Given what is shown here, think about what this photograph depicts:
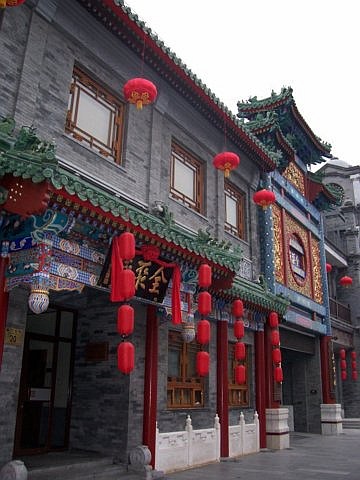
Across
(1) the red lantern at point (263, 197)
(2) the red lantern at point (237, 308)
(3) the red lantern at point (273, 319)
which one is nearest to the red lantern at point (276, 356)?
(3) the red lantern at point (273, 319)

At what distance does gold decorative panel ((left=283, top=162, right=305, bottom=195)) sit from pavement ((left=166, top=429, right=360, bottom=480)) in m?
8.17

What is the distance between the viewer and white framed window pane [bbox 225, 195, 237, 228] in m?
12.8

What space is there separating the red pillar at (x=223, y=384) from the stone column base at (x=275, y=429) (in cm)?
220

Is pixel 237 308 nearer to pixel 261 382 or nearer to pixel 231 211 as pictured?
pixel 261 382

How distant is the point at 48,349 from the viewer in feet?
29.2

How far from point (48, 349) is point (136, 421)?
6.92 feet

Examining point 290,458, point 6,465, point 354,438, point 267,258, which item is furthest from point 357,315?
point 6,465

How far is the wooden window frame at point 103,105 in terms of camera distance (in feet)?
27.6

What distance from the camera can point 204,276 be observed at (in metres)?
8.02

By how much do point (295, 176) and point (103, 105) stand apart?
9262 mm

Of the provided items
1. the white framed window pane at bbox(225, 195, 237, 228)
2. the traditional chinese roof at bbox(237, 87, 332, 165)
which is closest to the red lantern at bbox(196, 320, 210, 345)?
the white framed window pane at bbox(225, 195, 237, 228)

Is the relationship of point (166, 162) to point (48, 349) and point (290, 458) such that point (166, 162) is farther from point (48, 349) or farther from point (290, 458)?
point (290, 458)

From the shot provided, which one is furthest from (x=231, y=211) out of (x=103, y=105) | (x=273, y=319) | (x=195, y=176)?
(x=103, y=105)

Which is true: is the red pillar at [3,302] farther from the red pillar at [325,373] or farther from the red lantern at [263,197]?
the red pillar at [325,373]
